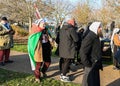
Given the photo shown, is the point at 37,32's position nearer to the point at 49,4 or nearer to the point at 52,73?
the point at 52,73

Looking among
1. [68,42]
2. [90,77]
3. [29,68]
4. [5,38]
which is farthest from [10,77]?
[90,77]

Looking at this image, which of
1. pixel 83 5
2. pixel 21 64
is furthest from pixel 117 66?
pixel 83 5

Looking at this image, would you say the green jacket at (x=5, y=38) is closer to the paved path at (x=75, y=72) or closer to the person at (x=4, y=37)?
the person at (x=4, y=37)

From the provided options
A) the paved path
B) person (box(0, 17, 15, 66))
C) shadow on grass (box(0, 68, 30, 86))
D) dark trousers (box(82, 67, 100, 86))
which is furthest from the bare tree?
dark trousers (box(82, 67, 100, 86))

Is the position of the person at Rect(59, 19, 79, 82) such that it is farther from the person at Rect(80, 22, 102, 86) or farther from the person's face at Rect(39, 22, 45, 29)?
the person at Rect(80, 22, 102, 86)

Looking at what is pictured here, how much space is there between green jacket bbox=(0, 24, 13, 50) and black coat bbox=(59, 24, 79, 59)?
8.73 ft

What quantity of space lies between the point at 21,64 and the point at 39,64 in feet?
9.87

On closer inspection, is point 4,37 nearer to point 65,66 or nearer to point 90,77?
point 65,66

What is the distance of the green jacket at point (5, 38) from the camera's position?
35.7ft

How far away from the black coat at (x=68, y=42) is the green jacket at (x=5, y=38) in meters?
2.66

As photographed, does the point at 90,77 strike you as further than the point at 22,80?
No

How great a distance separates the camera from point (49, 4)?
36.1 m

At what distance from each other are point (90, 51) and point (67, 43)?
6.89 feet

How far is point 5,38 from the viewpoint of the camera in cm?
1102
